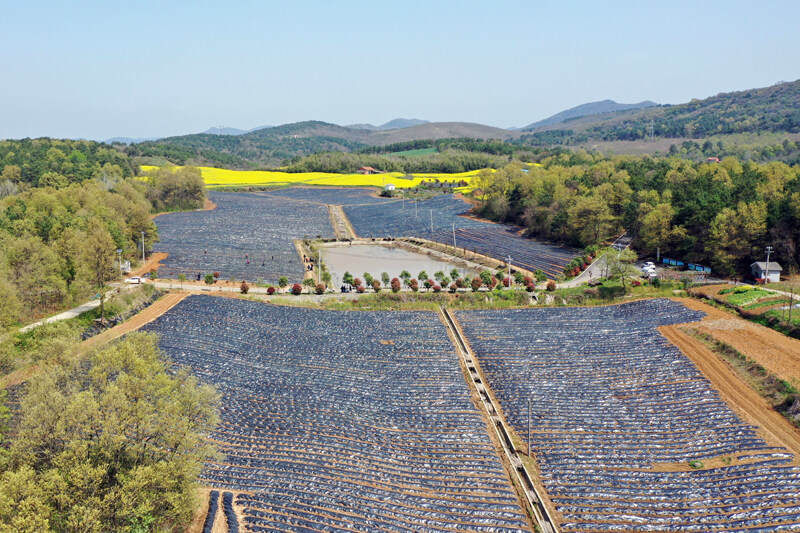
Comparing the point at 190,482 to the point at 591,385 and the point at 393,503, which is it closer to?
the point at 393,503

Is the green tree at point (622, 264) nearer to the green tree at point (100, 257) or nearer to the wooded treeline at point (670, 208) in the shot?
the wooded treeline at point (670, 208)

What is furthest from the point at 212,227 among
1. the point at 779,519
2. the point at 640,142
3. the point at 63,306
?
the point at 640,142

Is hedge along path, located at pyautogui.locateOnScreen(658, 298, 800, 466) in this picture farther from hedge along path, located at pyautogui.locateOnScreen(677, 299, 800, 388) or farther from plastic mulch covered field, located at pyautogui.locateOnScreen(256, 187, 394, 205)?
plastic mulch covered field, located at pyautogui.locateOnScreen(256, 187, 394, 205)

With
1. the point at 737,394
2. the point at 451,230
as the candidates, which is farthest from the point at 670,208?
the point at 737,394

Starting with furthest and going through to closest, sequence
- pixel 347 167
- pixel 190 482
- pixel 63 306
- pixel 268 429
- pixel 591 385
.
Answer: pixel 347 167 → pixel 63 306 → pixel 591 385 → pixel 268 429 → pixel 190 482

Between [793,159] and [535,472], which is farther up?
[793,159]

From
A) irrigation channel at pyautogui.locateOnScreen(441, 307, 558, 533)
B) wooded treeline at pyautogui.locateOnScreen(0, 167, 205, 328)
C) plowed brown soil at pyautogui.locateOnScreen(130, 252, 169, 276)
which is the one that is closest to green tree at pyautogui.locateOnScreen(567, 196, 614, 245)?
irrigation channel at pyautogui.locateOnScreen(441, 307, 558, 533)
